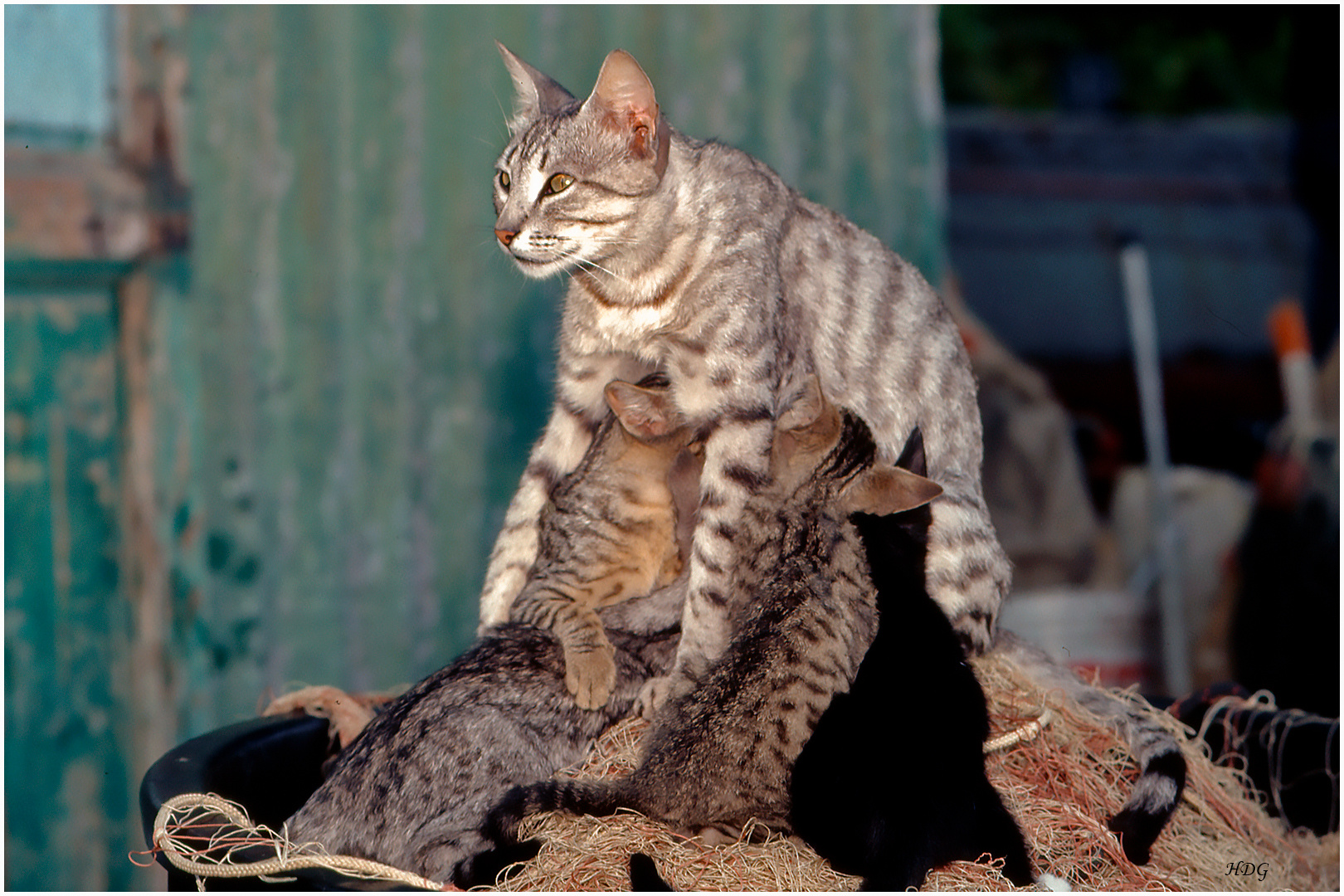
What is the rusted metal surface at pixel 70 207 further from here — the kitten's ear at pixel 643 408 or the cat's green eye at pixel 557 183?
the kitten's ear at pixel 643 408

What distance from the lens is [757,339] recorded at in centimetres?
271

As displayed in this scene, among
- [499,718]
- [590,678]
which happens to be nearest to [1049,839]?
[590,678]

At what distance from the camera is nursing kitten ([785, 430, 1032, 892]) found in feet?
7.30

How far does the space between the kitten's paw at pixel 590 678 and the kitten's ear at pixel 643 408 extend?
0.58 m

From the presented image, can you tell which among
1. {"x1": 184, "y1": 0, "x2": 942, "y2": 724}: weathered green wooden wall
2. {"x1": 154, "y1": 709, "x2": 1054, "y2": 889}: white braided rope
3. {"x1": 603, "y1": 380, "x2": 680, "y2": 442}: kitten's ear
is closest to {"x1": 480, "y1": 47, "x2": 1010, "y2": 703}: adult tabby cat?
{"x1": 603, "y1": 380, "x2": 680, "y2": 442}: kitten's ear

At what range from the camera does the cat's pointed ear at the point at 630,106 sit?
265 centimetres

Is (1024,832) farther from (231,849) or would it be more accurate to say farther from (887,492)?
(231,849)

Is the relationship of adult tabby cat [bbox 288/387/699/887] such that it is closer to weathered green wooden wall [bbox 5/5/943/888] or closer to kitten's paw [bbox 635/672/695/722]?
kitten's paw [bbox 635/672/695/722]

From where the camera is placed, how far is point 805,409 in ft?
9.15

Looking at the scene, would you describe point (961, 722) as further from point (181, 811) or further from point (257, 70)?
point (257, 70)

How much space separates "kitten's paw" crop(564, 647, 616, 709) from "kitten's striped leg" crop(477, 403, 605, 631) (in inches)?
19.1

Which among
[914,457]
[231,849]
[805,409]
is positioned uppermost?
[805,409]

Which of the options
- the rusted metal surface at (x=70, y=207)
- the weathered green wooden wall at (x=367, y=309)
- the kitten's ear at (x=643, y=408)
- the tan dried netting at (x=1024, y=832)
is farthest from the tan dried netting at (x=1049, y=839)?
the rusted metal surface at (x=70, y=207)

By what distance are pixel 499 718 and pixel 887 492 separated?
103cm
